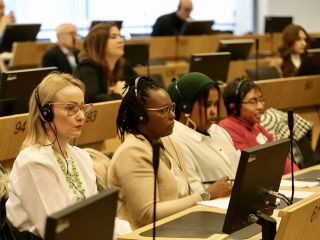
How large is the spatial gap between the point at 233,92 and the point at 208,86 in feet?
2.52

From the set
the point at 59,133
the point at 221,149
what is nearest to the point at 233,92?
the point at 221,149

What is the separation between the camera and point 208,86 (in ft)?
12.1

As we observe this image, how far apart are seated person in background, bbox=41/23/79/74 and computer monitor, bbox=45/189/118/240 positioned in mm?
4761

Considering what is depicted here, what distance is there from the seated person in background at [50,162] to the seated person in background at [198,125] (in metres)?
0.82

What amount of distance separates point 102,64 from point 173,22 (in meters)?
3.66

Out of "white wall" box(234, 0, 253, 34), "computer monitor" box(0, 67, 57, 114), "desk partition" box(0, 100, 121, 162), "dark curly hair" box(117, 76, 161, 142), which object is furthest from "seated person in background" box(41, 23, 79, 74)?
"white wall" box(234, 0, 253, 34)

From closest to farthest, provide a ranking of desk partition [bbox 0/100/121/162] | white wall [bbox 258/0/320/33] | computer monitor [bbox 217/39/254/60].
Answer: desk partition [bbox 0/100/121/162], computer monitor [bbox 217/39/254/60], white wall [bbox 258/0/320/33]

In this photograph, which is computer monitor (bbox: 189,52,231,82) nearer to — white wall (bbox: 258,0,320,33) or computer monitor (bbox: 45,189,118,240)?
computer monitor (bbox: 45,189,118,240)

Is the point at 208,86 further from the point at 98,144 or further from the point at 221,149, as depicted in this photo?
the point at 98,144

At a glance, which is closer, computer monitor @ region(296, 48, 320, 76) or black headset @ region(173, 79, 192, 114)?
black headset @ region(173, 79, 192, 114)

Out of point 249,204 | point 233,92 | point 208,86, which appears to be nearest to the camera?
point 249,204

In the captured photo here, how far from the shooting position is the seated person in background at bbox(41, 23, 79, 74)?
6.79m

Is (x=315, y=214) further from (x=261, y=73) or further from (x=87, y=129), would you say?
(x=261, y=73)

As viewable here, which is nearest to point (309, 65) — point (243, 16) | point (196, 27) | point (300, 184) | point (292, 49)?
point (292, 49)
